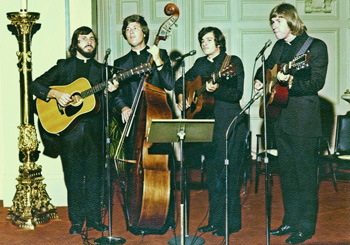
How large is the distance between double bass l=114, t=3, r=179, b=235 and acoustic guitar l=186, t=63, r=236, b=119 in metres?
0.34

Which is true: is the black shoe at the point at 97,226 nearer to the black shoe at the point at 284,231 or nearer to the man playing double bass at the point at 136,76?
the man playing double bass at the point at 136,76

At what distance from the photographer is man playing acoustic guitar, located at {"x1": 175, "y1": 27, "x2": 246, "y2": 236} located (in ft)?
12.8

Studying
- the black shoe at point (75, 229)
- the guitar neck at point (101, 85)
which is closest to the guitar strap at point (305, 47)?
the guitar neck at point (101, 85)

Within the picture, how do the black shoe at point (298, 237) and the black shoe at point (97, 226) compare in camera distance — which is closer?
the black shoe at point (298, 237)

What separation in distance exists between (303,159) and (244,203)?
5.08ft

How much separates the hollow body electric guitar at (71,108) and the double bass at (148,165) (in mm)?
378

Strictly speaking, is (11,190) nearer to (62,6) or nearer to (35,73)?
(35,73)

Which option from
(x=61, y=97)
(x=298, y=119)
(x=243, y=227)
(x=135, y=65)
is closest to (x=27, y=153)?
(x=61, y=97)

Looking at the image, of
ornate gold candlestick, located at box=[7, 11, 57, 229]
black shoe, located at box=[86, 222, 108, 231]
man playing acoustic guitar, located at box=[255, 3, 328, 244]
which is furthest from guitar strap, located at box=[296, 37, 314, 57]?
ornate gold candlestick, located at box=[7, 11, 57, 229]

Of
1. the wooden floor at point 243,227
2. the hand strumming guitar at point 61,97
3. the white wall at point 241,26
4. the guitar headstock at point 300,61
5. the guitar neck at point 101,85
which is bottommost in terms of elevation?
the wooden floor at point 243,227

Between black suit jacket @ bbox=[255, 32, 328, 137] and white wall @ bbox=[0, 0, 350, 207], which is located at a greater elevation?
white wall @ bbox=[0, 0, 350, 207]

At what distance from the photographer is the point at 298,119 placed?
12.1 ft

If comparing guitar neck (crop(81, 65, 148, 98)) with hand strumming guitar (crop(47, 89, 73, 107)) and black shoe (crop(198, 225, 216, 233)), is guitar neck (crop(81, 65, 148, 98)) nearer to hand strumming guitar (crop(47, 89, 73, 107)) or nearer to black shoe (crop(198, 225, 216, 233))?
hand strumming guitar (crop(47, 89, 73, 107))

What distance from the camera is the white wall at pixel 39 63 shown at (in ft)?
16.3
